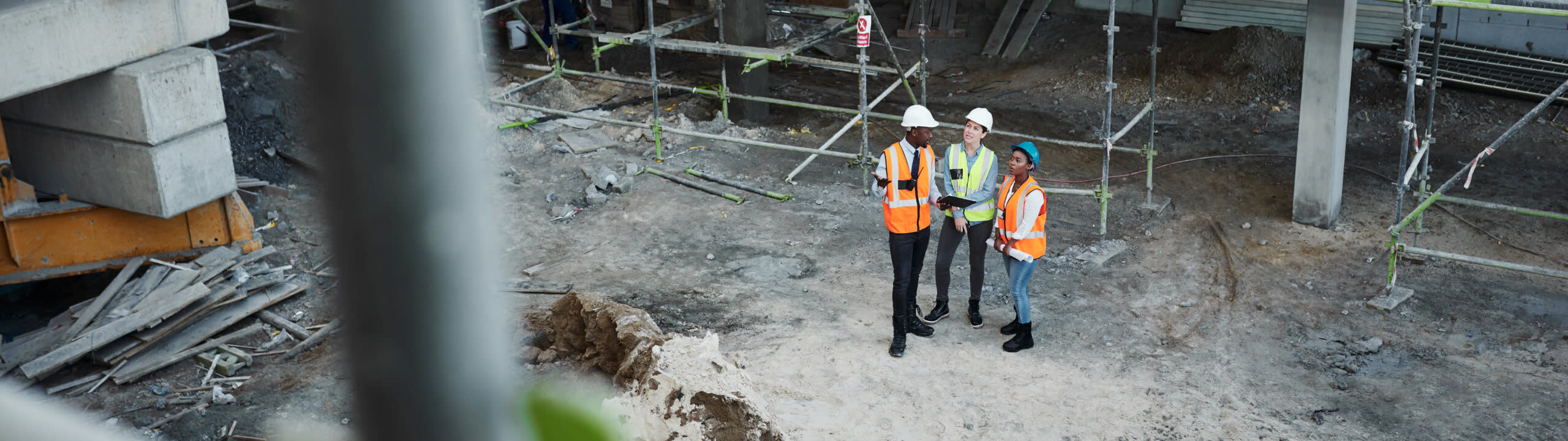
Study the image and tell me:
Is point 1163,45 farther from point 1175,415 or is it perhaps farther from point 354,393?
point 354,393

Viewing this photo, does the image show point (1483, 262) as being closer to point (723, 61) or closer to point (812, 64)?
point (812, 64)

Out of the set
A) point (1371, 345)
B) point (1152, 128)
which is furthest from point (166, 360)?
point (1371, 345)

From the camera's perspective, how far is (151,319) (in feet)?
26.5

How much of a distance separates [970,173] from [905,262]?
2.23 ft

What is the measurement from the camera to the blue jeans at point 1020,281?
24.4 feet

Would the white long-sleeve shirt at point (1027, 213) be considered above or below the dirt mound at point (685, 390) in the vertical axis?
above

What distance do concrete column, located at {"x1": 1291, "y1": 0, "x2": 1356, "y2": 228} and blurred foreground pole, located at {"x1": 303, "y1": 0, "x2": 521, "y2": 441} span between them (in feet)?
31.3

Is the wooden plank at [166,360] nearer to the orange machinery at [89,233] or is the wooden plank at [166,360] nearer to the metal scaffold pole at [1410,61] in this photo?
the orange machinery at [89,233]

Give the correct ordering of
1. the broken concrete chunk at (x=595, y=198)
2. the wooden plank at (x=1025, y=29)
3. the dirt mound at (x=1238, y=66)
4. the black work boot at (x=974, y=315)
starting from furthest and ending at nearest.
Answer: the wooden plank at (x=1025, y=29), the dirt mound at (x=1238, y=66), the broken concrete chunk at (x=595, y=198), the black work boot at (x=974, y=315)

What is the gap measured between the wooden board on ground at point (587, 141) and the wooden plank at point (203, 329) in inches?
155

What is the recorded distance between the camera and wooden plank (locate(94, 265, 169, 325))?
27.1ft

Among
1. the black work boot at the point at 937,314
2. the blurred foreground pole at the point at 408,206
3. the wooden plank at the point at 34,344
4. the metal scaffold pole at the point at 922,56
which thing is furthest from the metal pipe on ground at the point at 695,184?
the blurred foreground pole at the point at 408,206

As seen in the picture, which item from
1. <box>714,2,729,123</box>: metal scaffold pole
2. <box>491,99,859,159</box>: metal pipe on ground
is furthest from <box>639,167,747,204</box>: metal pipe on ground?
<box>714,2,729,123</box>: metal scaffold pole

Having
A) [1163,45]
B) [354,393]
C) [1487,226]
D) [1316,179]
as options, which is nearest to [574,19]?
[1163,45]
